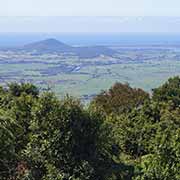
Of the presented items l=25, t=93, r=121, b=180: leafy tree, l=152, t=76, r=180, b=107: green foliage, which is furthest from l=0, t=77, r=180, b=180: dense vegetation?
l=152, t=76, r=180, b=107: green foliage

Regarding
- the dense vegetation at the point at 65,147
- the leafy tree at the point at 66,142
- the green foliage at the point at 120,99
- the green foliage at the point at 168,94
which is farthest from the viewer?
the green foliage at the point at 168,94

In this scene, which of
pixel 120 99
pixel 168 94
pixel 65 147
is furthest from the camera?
pixel 168 94

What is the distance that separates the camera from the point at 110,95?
1890 inches

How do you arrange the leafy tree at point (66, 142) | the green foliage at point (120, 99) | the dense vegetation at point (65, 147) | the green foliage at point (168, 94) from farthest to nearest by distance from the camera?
the green foliage at point (168, 94) < the green foliage at point (120, 99) < the leafy tree at point (66, 142) < the dense vegetation at point (65, 147)

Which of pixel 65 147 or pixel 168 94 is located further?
pixel 168 94

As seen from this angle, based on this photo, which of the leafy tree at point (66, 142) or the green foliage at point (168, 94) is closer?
the leafy tree at point (66, 142)

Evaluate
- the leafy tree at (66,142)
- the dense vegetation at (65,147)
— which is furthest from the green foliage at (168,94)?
the leafy tree at (66,142)

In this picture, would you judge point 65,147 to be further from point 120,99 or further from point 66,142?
point 120,99

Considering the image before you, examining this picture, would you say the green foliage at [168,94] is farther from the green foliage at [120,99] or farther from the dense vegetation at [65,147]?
the dense vegetation at [65,147]

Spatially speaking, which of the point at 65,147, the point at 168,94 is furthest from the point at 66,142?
the point at 168,94

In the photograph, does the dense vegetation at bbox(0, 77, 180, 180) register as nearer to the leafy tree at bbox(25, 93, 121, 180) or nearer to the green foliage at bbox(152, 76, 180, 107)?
the leafy tree at bbox(25, 93, 121, 180)

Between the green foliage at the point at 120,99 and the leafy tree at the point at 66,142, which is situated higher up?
the leafy tree at the point at 66,142

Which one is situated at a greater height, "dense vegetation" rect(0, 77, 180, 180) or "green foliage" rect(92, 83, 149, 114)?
"dense vegetation" rect(0, 77, 180, 180)

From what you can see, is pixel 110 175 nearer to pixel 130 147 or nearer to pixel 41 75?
pixel 130 147
